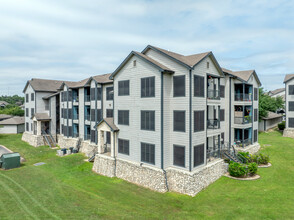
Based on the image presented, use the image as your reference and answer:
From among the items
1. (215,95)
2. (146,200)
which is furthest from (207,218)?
(215,95)

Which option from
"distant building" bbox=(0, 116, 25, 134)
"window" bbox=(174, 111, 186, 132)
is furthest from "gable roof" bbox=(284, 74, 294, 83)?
"distant building" bbox=(0, 116, 25, 134)

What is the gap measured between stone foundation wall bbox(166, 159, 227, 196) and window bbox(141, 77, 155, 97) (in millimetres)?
7259

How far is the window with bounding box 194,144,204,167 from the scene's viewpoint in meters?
17.0

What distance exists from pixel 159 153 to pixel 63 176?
36.4ft

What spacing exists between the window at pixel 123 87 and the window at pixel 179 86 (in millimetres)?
5344

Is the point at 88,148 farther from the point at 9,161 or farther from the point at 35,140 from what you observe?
the point at 35,140

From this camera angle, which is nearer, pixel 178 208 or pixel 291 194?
pixel 178 208

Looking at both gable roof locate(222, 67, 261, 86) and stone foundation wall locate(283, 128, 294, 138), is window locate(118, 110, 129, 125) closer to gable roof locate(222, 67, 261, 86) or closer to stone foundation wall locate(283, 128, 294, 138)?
gable roof locate(222, 67, 261, 86)

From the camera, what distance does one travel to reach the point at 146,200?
15.3 m

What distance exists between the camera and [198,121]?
17.2 meters

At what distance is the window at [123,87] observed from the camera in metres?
20.3

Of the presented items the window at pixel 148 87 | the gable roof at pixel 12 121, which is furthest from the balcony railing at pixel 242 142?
the gable roof at pixel 12 121

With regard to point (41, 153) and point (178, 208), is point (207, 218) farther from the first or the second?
point (41, 153)

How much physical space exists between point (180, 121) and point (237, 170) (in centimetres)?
821
